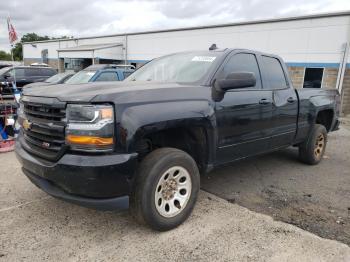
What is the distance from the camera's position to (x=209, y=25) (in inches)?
749

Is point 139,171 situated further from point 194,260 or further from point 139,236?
point 194,260

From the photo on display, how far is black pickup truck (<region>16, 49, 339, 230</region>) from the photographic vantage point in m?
2.73

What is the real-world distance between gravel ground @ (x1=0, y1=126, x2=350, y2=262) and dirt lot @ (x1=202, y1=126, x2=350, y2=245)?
0.03m

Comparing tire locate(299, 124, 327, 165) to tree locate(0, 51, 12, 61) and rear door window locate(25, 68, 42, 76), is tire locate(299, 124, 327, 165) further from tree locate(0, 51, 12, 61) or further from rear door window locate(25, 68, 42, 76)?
tree locate(0, 51, 12, 61)

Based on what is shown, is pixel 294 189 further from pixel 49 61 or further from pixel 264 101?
pixel 49 61

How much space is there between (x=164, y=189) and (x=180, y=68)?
1.62 meters

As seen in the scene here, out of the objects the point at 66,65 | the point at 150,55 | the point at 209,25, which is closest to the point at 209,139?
the point at 209,25

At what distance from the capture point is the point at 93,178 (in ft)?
8.80

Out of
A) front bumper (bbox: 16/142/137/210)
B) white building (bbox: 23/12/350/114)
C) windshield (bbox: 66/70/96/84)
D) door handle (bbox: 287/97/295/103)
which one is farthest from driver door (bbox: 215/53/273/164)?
white building (bbox: 23/12/350/114)

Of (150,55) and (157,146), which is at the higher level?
(150,55)

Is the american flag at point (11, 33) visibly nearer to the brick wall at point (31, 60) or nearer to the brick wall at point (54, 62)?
the brick wall at point (54, 62)

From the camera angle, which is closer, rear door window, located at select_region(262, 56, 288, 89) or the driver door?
the driver door

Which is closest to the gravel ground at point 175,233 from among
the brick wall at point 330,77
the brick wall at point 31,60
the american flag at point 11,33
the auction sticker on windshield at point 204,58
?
the auction sticker on windshield at point 204,58

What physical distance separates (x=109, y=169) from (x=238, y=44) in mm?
16571
